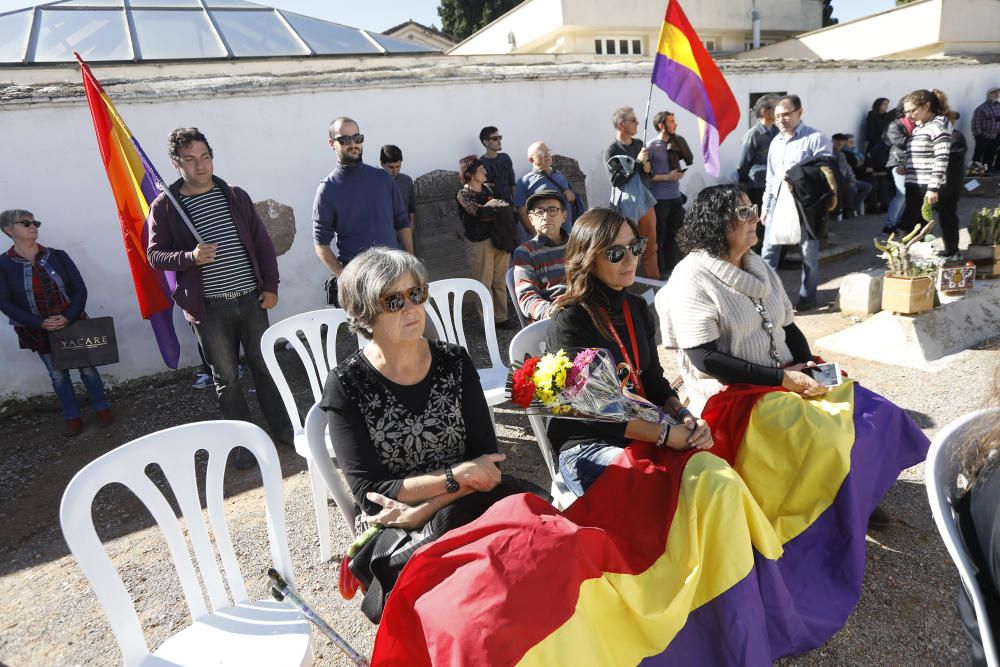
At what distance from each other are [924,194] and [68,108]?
8472 mm

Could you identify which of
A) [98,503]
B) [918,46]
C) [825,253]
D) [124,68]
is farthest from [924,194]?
[918,46]

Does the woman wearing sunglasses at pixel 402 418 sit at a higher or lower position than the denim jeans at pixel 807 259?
higher

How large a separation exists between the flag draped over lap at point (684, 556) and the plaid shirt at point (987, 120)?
1430 cm

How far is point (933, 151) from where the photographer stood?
648 centimetres

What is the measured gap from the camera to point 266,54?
345 inches

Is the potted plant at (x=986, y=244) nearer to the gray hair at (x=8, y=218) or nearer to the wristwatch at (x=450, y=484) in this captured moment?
the wristwatch at (x=450, y=484)

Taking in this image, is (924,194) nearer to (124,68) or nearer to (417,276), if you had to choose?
(417,276)

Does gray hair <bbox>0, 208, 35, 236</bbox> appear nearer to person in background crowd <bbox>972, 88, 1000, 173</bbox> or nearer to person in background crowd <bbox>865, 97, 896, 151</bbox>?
person in background crowd <bbox>865, 97, 896, 151</bbox>

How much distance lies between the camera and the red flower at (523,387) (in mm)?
2145

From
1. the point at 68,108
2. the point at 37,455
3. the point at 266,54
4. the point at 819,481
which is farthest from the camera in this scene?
the point at 266,54

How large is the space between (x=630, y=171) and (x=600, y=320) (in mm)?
4499

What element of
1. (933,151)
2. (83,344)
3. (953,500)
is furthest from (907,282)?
(83,344)

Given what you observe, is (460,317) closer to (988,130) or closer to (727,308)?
(727,308)

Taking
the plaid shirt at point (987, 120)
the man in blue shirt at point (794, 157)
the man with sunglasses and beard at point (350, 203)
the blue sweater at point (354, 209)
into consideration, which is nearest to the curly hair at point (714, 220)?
the man with sunglasses and beard at point (350, 203)
